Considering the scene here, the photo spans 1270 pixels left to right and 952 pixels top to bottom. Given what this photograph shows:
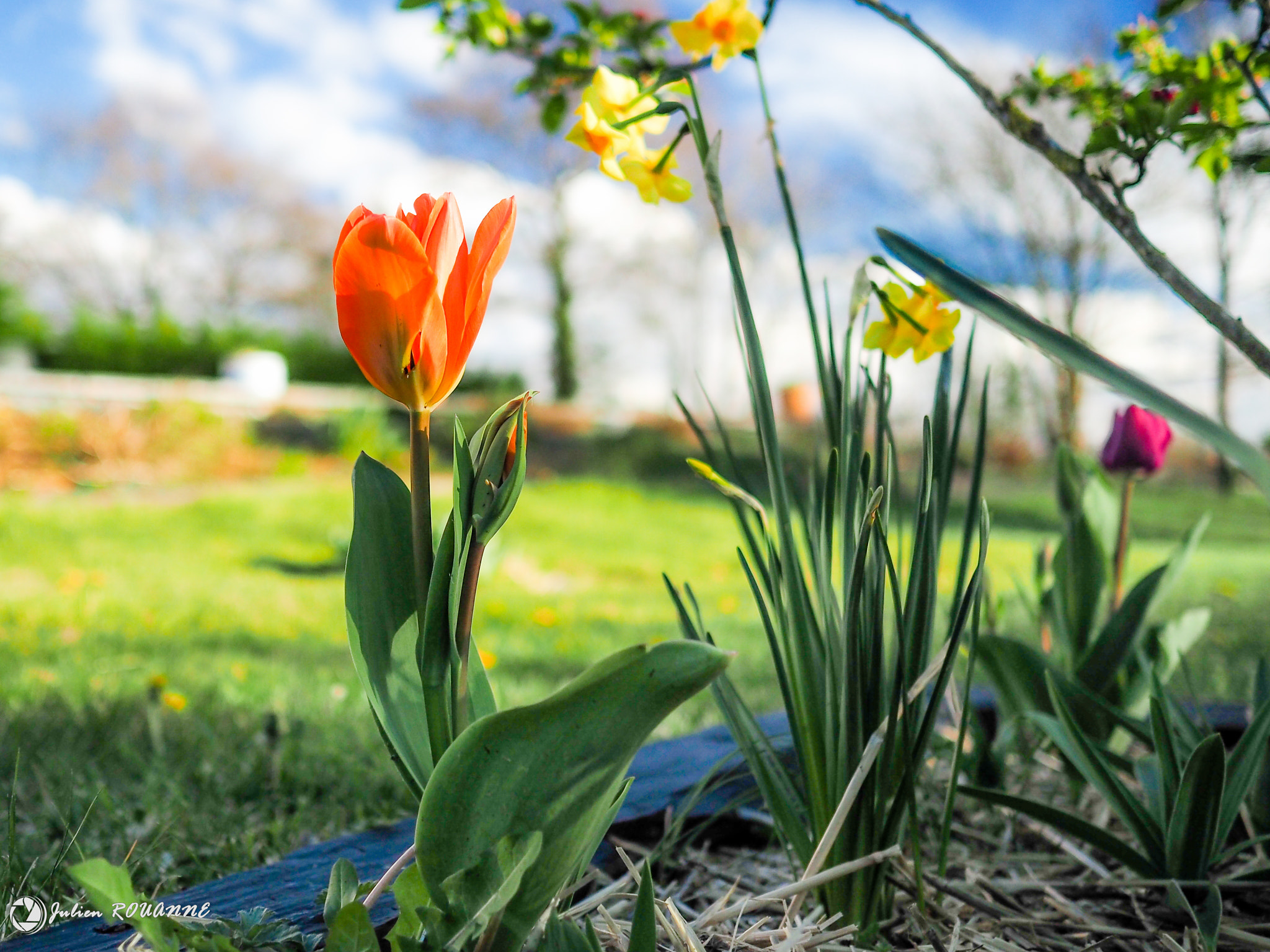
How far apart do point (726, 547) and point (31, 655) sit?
328cm

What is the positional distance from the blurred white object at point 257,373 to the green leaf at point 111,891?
341 inches

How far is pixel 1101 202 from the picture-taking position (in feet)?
2.80

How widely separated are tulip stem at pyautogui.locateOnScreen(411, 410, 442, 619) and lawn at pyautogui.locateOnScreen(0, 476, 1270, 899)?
44 centimetres

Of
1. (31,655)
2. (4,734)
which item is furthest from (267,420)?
(4,734)

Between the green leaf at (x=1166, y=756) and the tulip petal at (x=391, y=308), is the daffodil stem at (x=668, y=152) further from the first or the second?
the green leaf at (x=1166, y=756)

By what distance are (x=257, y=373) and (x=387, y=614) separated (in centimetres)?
887

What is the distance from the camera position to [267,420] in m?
6.69

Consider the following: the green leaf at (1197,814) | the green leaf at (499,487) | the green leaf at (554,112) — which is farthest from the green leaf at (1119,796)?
the green leaf at (554,112)

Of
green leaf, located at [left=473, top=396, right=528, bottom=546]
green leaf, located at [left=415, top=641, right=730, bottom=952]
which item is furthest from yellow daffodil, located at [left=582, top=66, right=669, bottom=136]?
green leaf, located at [left=415, top=641, right=730, bottom=952]

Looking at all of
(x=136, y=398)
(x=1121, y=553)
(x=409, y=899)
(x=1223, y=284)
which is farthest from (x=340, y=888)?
(x=1223, y=284)

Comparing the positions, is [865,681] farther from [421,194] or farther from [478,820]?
[421,194]

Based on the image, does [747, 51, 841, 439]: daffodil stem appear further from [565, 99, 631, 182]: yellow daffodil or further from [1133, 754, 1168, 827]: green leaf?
[1133, 754, 1168, 827]: green leaf

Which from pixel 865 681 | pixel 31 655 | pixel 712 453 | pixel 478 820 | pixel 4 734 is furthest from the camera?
pixel 31 655

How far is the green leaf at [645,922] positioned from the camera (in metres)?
0.54
